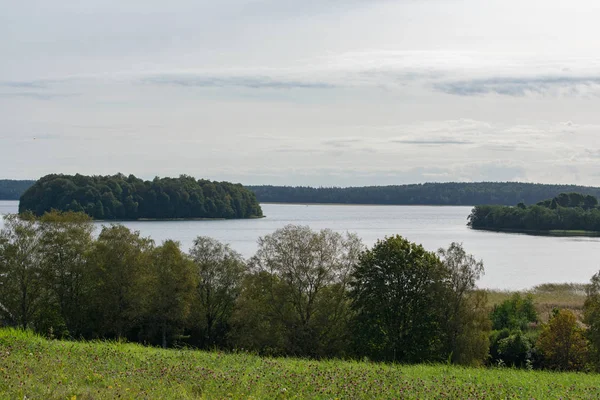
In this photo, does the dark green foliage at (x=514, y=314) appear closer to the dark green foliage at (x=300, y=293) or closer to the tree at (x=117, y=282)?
the dark green foliage at (x=300, y=293)

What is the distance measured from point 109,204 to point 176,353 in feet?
471

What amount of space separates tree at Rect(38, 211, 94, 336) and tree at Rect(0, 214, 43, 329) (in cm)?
56

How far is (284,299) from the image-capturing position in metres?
38.2

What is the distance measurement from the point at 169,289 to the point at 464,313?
18029mm

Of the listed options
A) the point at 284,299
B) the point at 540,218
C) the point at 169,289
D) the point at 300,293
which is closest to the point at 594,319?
the point at 300,293

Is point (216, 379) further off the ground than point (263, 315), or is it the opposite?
point (216, 379)

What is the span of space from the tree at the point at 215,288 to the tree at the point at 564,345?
1965 centimetres

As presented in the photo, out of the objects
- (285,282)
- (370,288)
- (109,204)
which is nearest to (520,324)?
(370,288)

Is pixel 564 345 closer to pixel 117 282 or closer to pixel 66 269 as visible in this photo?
pixel 117 282

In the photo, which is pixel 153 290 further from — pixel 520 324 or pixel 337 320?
pixel 520 324

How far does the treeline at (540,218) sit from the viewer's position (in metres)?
155

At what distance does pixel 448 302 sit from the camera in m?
36.8

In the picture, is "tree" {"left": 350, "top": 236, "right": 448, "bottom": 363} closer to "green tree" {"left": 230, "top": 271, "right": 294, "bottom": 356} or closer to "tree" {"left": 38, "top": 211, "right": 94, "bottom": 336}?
"green tree" {"left": 230, "top": 271, "right": 294, "bottom": 356}

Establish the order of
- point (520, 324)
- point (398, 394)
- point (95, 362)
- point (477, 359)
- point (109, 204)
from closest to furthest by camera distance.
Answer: point (398, 394) → point (95, 362) → point (477, 359) → point (520, 324) → point (109, 204)
